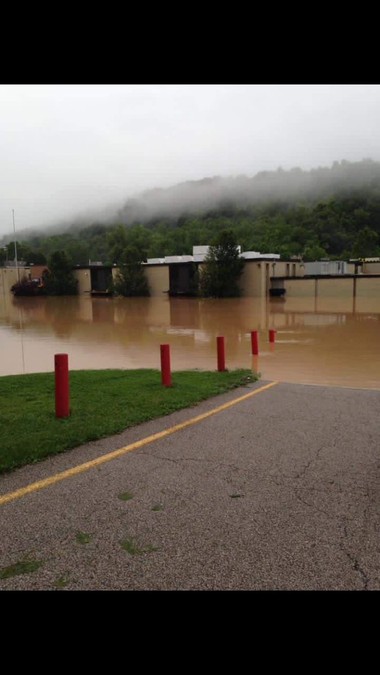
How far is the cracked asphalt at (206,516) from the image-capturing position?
296 cm

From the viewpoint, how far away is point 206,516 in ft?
12.3

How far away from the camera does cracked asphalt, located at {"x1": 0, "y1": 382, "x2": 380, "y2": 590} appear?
9.70ft

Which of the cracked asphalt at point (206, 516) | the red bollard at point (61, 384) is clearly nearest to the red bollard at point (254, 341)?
the cracked asphalt at point (206, 516)

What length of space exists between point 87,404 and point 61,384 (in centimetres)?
96

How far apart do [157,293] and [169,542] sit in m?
61.8

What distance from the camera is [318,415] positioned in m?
7.03

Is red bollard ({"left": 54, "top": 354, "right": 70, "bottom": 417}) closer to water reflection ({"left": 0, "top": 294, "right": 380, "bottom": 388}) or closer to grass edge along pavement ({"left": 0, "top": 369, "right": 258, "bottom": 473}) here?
grass edge along pavement ({"left": 0, "top": 369, "right": 258, "bottom": 473})

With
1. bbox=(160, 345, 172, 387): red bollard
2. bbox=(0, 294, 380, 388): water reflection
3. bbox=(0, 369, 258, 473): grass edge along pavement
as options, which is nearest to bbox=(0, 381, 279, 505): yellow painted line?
→ bbox=(0, 369, 258, 473): grass edge along pavement

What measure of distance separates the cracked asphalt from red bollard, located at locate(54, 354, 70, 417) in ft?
3.85

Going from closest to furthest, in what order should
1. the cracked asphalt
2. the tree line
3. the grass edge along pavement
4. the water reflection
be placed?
the cracked asphalt < the grass edge along pavement < the water reflection < the tree line

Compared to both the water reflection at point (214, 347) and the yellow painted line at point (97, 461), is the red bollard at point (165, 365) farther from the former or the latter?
the water reflection at point (214, 347)

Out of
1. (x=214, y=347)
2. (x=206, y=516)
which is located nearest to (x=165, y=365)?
(x=206, y=516)

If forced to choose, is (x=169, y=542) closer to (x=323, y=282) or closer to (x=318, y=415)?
(x=318, y=415)

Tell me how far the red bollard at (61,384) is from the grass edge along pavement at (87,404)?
0.14 m
